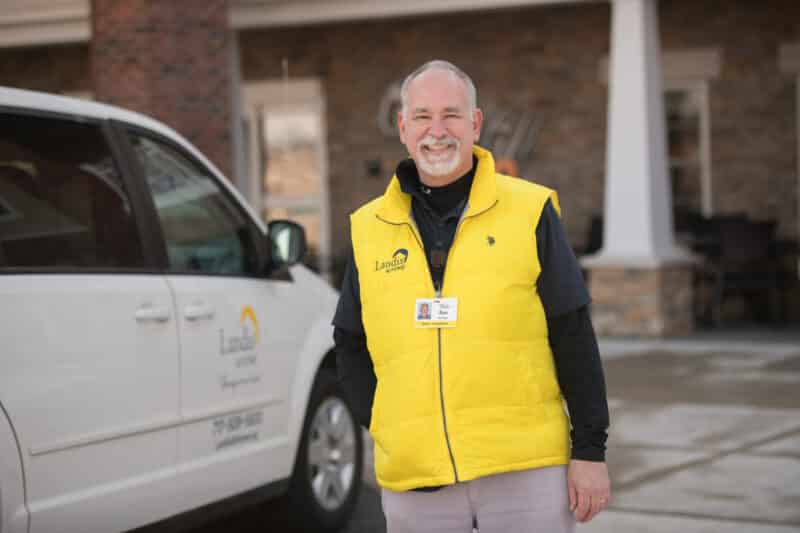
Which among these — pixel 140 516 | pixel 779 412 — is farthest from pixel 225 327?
pixel 779 412

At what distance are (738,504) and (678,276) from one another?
7396 mm

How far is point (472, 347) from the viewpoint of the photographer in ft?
8.07

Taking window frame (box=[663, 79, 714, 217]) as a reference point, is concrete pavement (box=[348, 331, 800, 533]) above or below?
below

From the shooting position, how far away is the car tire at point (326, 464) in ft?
16.2

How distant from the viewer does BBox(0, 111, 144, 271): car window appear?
367 cm

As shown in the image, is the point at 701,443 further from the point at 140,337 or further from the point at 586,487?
the point at 586,487

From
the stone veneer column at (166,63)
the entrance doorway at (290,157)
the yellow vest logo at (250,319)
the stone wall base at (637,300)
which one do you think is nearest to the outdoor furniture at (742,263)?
the stone wall base at (637,300)

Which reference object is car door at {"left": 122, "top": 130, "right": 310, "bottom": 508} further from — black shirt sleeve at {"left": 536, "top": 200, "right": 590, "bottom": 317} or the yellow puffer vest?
black shirt sleeve at {"left": 536, "top": 200, "right": 590, "bottom": 317}

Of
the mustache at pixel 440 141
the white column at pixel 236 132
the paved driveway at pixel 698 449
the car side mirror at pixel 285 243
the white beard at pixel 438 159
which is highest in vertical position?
the white column at pixel 236 132

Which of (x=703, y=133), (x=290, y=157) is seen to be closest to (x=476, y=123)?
(x=703, y=133)

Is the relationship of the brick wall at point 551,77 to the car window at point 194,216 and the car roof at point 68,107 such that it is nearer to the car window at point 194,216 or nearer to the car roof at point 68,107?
the car window at point 194,216

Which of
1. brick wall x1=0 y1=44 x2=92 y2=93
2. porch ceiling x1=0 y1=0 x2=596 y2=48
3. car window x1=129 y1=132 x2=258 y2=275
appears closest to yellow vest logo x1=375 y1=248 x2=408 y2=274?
car window x1=129 y1=132 x2=258 y2=275

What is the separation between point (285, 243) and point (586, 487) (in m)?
2.43

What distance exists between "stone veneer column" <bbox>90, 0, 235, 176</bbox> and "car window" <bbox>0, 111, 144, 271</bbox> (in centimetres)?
→ 711
